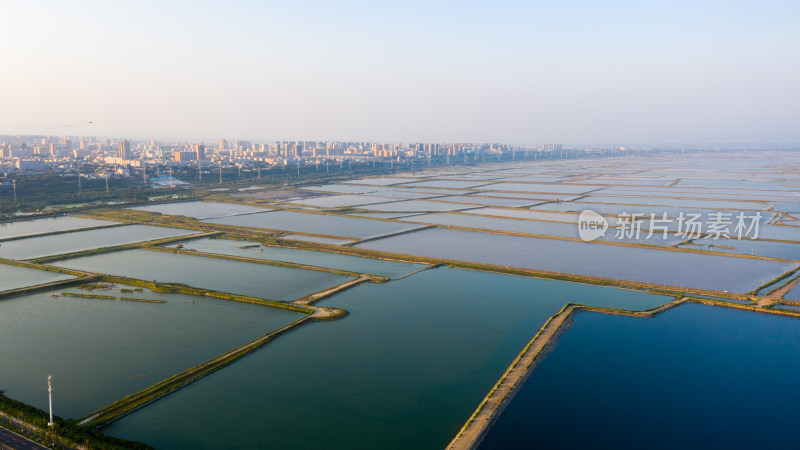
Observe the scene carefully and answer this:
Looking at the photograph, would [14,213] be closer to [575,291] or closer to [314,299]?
[314,299]

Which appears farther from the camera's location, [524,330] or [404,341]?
[524,330]

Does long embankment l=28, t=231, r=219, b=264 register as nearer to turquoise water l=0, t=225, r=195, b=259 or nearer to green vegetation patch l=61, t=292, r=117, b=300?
turquoise water l=0, t=225, r=195, b=259

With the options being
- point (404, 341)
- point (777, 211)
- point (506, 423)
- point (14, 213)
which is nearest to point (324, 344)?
point (404, 341)

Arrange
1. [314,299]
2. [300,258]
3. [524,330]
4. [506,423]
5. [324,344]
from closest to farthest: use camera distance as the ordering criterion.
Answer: [506,423]
[324,344]
[524,330]
[314,299]
[300,258]

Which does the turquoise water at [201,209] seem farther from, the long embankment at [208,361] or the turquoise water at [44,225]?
the long embankment at [208,361]

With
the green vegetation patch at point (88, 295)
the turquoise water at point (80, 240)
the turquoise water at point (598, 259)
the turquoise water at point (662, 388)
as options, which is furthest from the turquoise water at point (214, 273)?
the turquoise water at point (662, 388)

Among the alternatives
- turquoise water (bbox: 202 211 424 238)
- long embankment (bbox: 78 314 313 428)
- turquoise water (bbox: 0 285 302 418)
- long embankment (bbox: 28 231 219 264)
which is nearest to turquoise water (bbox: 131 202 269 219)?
turquoise water (bbox: 202 211 424 238)

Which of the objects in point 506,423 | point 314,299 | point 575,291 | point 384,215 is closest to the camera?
point 506,423
